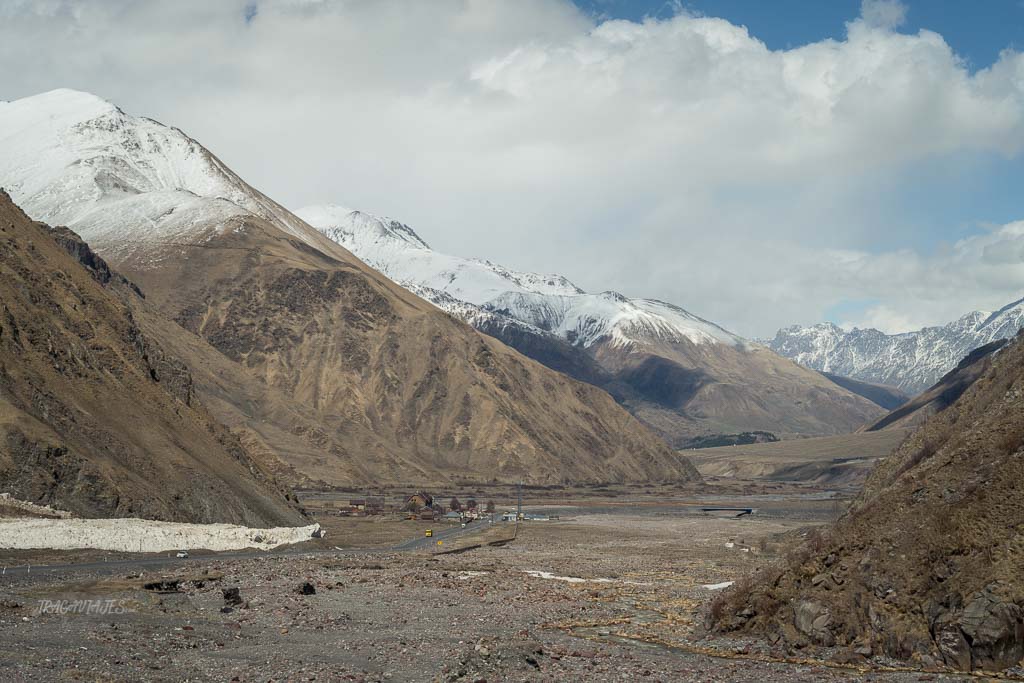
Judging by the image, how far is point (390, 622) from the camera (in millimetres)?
38906

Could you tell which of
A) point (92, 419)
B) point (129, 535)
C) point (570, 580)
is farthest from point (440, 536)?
point (129, 535)

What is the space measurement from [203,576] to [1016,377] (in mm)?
38734

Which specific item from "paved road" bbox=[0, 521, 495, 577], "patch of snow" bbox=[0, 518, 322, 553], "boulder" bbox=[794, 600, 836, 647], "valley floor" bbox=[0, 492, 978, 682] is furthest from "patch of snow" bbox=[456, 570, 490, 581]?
"boulder" bbox=[794, 600, 836, 647]

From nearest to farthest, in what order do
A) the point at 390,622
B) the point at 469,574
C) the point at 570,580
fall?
the point at 390,622
the point at 570,580
the point at 469,574

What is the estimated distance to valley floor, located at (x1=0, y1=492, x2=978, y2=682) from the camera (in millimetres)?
27344

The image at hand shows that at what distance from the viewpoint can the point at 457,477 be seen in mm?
196500

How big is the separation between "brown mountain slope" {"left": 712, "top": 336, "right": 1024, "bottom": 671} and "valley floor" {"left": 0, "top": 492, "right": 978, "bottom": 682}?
1.32 m

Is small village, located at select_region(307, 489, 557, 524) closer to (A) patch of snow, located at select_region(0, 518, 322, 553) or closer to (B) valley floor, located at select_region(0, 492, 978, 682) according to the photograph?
(B) valley floor, located at select_region(0, 492, 978, 682)

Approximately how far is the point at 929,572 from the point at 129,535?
1856 inches

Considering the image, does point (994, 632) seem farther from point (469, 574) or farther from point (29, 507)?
point (29, 507)

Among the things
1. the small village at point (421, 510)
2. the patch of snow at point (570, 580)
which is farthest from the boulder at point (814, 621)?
the small village at point (421, 510)

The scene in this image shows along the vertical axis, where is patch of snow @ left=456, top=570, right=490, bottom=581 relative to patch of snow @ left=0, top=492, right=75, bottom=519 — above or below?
below

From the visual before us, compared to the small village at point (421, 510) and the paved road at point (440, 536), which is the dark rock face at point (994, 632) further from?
the small village at point (421, 510)

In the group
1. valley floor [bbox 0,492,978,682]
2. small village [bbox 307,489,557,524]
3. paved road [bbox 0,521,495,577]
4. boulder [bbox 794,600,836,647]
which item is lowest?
small village [bbox 307,489,557,524]
